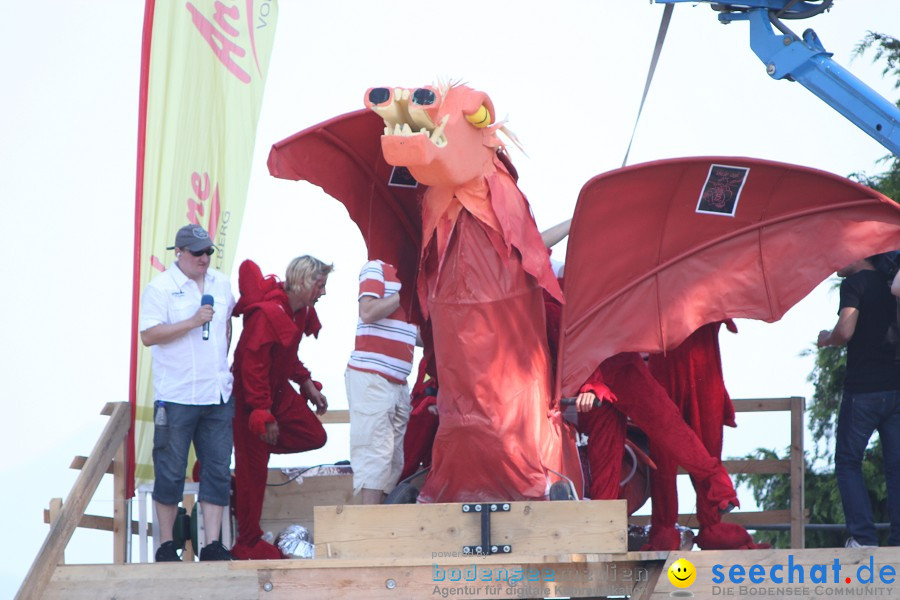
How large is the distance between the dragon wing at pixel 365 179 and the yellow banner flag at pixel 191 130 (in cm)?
85

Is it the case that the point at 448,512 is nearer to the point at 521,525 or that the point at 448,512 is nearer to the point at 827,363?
the point at 521,525

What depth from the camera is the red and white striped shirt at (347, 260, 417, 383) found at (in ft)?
18.0

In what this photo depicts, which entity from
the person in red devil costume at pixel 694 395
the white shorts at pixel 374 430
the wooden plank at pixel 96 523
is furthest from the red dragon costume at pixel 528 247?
the wooden plank at pixel 96 523

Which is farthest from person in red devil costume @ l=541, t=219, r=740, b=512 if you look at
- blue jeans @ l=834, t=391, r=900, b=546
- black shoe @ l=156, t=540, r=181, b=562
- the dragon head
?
black shoe @ l=156, t=540, r=181, b=562

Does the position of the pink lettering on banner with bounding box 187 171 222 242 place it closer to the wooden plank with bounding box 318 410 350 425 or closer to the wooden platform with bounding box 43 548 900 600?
the wooden plank with bounding box 318 410 350 425

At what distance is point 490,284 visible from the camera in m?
5.03

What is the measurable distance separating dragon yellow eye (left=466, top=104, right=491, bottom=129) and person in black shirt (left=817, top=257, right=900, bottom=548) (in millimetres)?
1717

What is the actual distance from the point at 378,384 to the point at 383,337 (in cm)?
21

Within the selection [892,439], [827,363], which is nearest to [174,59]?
A: [892,439]

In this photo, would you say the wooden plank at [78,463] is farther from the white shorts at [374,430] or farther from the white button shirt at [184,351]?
the white shorts at [374,430]

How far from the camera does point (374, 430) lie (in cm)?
552

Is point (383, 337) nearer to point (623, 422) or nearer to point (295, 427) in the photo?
point (295, 427)

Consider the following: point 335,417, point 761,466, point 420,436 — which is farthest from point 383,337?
point 761,466

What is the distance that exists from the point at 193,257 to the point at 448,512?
65.4 inches
